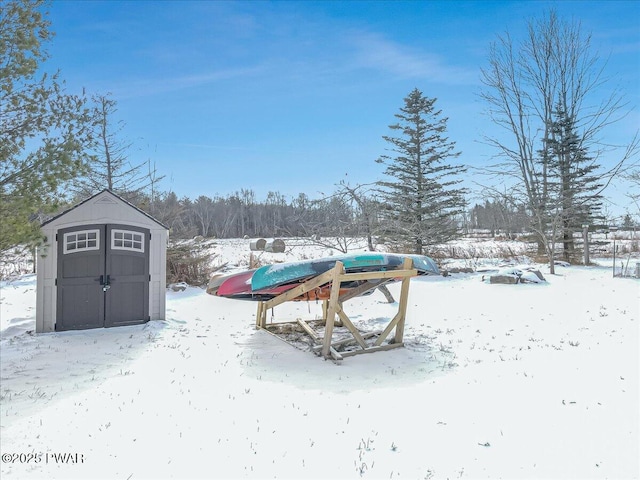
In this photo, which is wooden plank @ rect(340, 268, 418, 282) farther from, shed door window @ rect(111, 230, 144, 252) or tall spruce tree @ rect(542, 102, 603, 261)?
tall spruce tree @ rect(542, 102, 603, 261)

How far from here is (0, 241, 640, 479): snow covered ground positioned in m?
2.93

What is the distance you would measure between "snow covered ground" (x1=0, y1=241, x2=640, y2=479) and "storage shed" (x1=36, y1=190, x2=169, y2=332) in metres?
0.44

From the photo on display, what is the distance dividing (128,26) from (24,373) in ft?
18.9

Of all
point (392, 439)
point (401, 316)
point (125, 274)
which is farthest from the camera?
point (125, 274)

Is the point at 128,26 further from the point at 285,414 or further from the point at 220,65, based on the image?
the point at 285,414

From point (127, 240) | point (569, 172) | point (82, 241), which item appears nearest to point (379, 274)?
point (127, 240)

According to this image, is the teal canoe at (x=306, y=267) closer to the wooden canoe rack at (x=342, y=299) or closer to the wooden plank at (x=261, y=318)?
the wooden canoe rack at (x=342, y=299)

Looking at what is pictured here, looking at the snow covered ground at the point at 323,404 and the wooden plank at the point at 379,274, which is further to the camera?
the wooden plank at the point at 379,274

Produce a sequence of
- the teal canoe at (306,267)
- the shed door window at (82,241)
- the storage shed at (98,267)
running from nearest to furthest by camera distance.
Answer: the teal canoe at (306,267) < the storage shed at (98,267) < the shed door window at (82,241)

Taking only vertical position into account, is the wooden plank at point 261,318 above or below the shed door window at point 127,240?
below

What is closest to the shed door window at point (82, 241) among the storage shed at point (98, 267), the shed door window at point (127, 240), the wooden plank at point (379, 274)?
the storage shed at point (98, 267)

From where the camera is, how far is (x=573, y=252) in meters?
18.0

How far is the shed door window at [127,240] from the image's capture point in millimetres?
7718

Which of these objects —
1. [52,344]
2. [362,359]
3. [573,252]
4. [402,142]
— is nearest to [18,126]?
[52,344]
